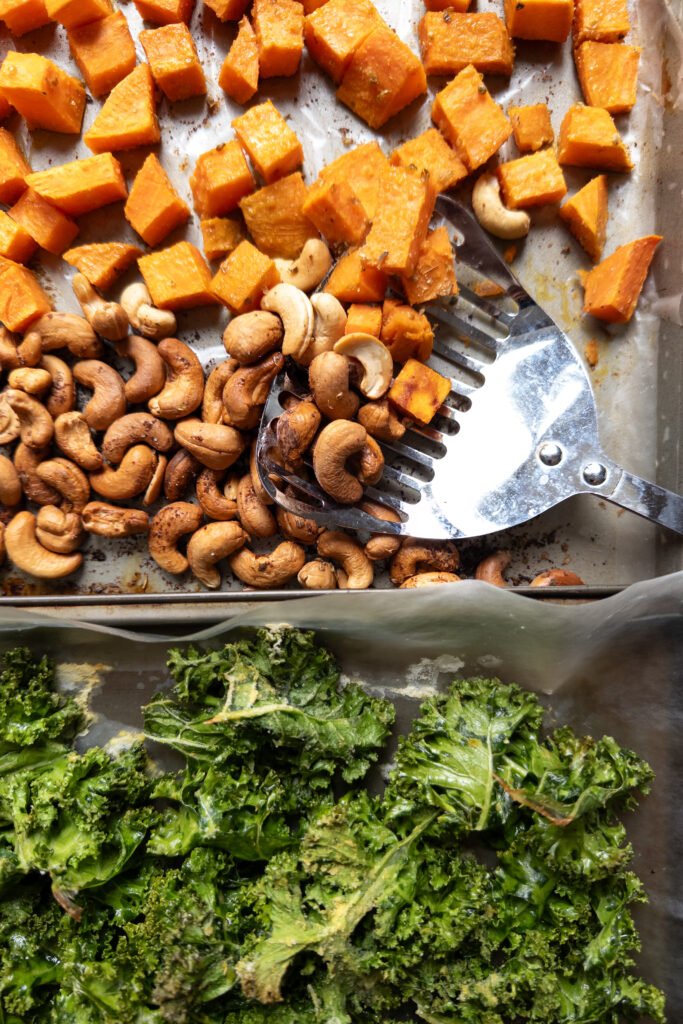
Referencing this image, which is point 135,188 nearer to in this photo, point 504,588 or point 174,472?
point 174,472

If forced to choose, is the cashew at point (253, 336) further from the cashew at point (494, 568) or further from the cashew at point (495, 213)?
the cashew at point (494, 568)

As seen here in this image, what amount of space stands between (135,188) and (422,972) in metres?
1.87

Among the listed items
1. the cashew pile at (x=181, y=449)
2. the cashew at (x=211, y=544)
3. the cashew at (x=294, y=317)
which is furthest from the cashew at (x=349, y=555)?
the cashew at (x=294, y=317)

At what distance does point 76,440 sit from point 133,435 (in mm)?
142

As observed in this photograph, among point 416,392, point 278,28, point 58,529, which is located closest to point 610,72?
point 278,28

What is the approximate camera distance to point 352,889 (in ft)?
4.92

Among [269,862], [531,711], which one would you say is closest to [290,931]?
[269,862]

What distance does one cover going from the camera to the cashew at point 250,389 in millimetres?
1671

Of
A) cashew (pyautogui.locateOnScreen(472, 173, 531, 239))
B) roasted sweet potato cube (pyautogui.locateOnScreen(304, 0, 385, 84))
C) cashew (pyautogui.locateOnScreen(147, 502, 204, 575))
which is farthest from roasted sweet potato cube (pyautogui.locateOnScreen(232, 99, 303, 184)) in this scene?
cashew (pyautogui.locateOnScreen(147, 502, 204, 575))

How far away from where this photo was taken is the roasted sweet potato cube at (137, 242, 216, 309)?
1.75 m

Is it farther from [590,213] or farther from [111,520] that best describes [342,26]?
[111,520]

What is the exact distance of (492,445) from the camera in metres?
1.71

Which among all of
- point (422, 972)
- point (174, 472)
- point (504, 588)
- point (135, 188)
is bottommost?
point (422, 972)

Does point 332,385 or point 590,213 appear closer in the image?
point 332,385
